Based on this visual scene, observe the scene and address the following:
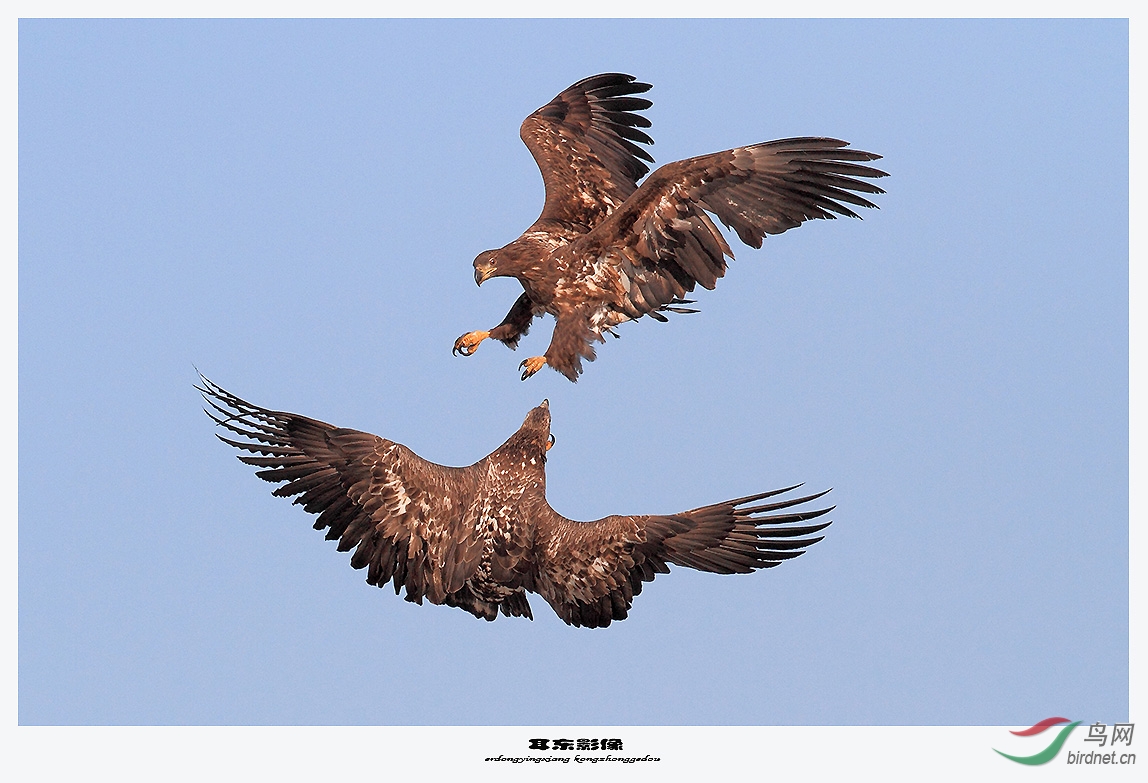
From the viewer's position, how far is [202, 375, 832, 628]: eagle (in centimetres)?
979

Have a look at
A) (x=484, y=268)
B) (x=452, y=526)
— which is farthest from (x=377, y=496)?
(x=484, y=268)

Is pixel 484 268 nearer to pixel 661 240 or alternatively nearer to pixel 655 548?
pixel 661 240

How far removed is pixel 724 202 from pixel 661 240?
453mm

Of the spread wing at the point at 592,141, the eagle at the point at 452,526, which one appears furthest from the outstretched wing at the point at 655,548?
the spread wing at the point at 592,141

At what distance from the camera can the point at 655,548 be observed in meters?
9.68

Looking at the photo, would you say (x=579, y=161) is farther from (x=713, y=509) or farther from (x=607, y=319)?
(x=713, y=509)

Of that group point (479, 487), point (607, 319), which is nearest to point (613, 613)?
point (479, 487)

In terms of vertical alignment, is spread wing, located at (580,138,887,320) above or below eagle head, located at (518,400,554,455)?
above

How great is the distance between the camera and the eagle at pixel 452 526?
385 inches

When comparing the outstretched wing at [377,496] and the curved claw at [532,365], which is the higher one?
the curved claw at [532,365]
